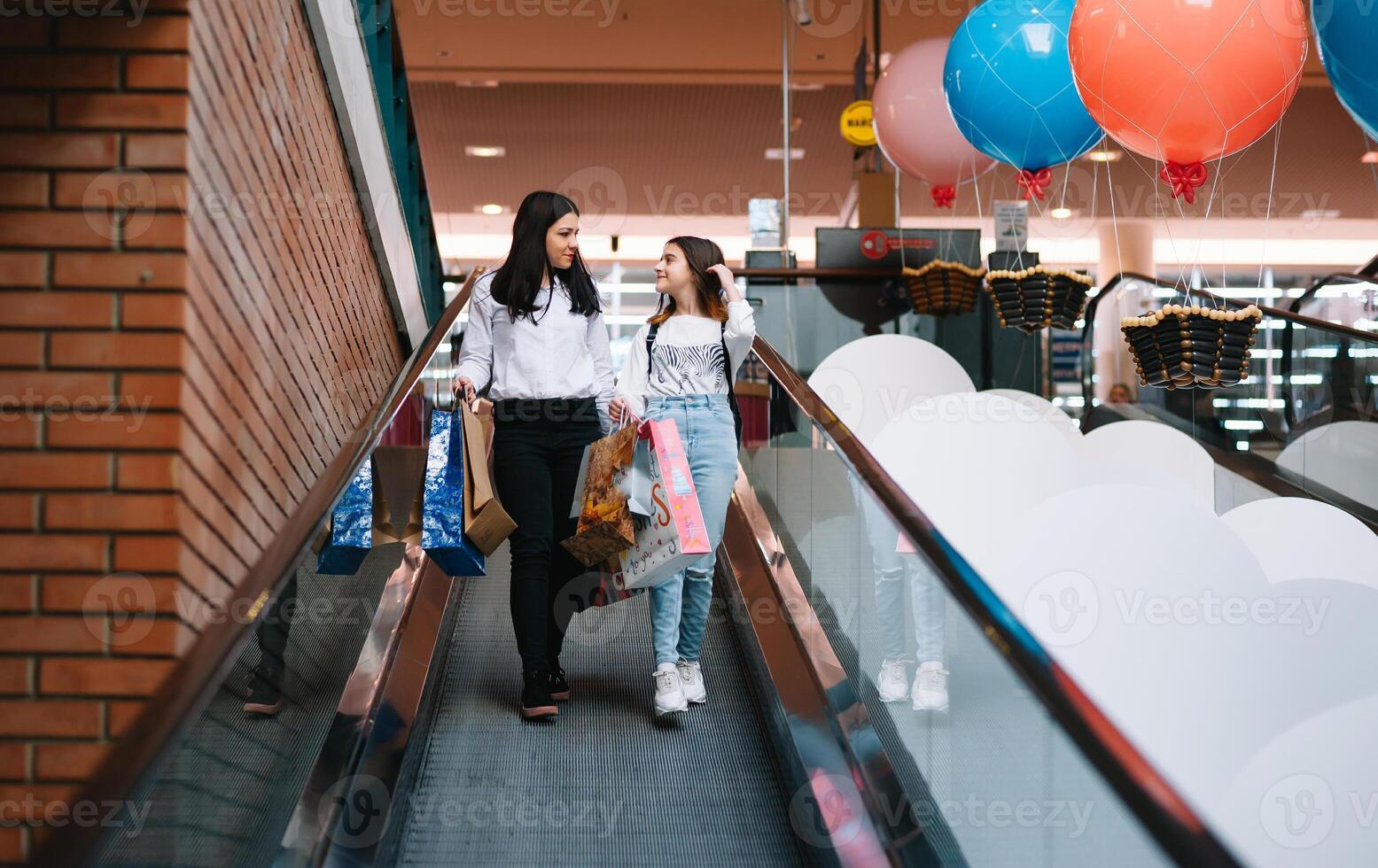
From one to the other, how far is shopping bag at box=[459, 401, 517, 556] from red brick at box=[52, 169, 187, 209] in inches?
47.3

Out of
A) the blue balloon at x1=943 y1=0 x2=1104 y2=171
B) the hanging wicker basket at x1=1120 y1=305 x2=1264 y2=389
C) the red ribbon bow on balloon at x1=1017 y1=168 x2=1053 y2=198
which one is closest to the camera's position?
the hanging wicker basket at x1=1120 y1=305 x2=1264 y2=389

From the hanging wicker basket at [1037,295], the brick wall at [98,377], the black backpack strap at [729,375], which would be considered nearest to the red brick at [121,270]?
the brick wall at [98,377]

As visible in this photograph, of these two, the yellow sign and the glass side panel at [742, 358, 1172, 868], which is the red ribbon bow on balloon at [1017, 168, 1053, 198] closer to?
the glass side panel at [742, 358, 1172, 868]

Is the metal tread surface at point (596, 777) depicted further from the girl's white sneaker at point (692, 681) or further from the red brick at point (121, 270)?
the red brick at point (121, 270)

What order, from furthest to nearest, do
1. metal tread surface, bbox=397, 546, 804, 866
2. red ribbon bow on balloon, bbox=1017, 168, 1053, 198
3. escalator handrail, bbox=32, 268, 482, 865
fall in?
red ribbon bow on balloon, bbox=1017, 168, 1053, 198 < metal tread surface, bbox=397, 546, 804, 866 < escalator handrail, bbox=32, 268, 482, 865

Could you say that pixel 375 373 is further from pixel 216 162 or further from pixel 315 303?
pixel 216 162

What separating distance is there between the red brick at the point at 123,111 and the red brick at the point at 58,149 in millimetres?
32

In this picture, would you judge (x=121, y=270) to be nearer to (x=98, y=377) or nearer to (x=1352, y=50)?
(x=98, y=377)

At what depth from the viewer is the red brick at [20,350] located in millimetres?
2992

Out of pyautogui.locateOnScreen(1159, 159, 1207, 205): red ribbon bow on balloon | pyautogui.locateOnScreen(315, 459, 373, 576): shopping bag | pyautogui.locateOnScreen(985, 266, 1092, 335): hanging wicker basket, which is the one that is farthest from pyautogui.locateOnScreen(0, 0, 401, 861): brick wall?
pyautogui.locateOnScreen(985, 266, 1092, 335): hanging wicker basket

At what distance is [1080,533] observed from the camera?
4418mm

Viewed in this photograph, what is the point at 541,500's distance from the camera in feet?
13.5

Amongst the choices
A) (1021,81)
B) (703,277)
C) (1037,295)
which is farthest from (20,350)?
(1037,295)

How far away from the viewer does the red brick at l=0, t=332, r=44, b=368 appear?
9.82ft
